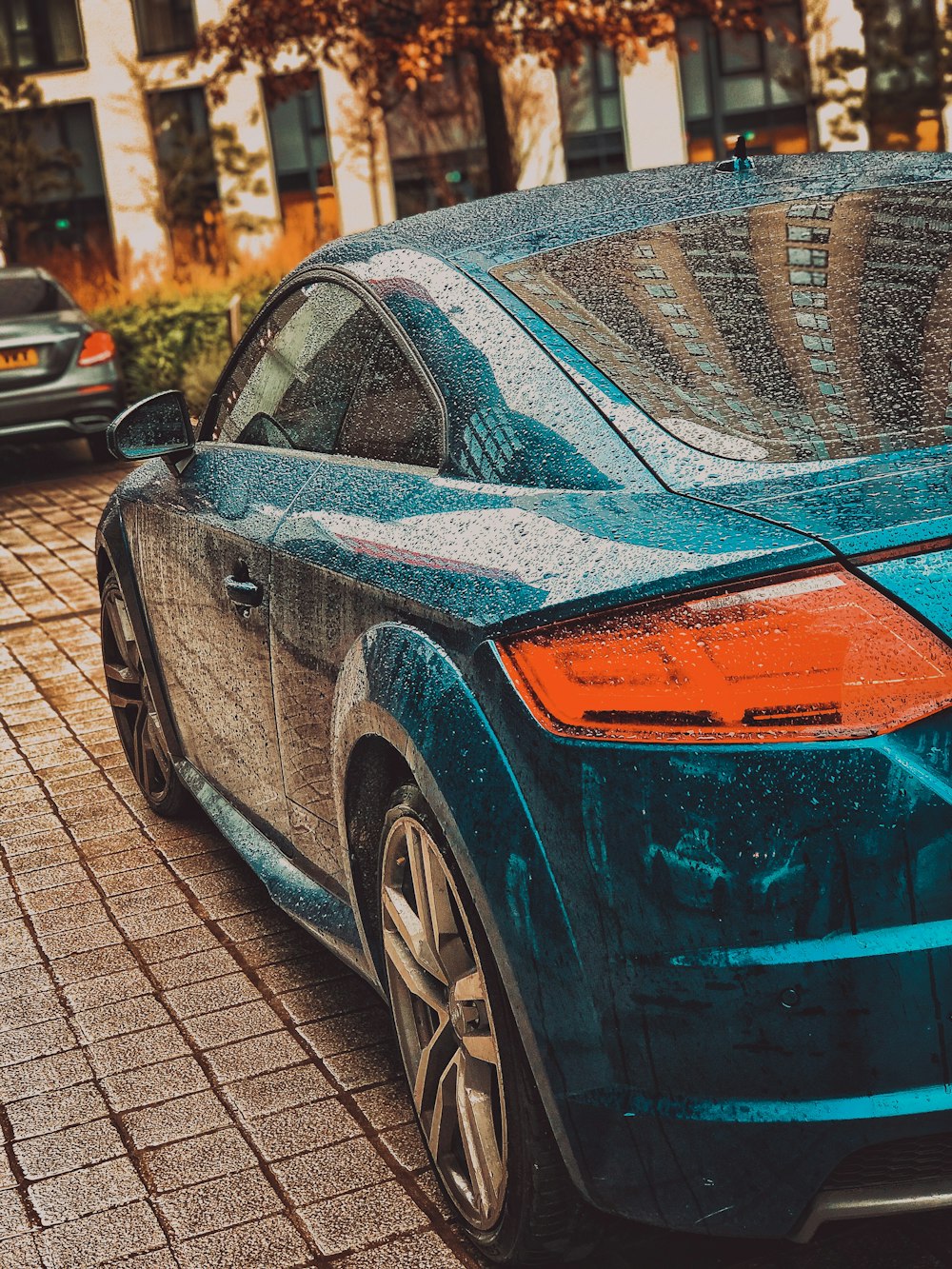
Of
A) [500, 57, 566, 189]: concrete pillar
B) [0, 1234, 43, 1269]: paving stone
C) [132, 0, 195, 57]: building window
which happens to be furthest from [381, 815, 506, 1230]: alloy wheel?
[132, 0, 195, 57]: building window

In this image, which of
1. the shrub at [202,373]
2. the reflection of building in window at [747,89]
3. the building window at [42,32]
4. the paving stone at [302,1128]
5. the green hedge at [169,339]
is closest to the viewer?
the paving stone at [302,1128]

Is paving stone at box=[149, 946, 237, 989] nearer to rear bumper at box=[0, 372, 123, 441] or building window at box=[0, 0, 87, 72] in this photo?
rear bumper at box=[0, 372, 123, 441]

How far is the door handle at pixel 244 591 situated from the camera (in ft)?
11.2

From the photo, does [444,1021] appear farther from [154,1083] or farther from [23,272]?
[23,272]

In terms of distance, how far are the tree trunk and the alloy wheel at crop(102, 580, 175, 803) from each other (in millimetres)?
13106

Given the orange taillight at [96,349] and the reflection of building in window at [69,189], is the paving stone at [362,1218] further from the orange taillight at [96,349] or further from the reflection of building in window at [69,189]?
the reflection of building in window at [69,189]

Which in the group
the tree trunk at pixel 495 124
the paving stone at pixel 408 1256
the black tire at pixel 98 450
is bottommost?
the black tire at pixel 98 450

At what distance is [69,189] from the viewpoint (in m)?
39.5

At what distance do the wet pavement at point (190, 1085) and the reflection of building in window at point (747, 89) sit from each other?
116ft

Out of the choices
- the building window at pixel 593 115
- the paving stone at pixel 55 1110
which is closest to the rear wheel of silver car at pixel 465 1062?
the paving stone at pixel 55 1110

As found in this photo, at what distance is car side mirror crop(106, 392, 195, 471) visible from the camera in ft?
13.9

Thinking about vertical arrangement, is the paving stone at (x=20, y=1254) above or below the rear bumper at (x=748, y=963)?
below

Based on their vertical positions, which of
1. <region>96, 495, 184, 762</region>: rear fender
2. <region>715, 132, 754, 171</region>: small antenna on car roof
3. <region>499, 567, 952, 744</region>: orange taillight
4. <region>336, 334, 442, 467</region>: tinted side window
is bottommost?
<region>96, 495, 184, 762</region>: rear fender

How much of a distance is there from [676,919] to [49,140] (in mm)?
40220
